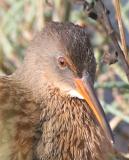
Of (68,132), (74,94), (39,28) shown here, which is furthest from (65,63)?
(39,28)

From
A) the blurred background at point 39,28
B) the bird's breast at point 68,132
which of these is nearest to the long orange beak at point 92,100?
the bird's breast at point 68,132

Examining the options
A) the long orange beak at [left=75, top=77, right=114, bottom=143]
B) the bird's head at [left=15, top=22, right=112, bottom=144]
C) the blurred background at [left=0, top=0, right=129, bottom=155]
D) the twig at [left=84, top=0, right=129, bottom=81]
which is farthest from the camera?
the blurred background at [left=0, top=0, right=129, bottom=155]

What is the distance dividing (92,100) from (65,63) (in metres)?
0.23

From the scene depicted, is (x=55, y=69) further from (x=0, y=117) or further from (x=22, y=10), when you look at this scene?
(x=22, y=10)

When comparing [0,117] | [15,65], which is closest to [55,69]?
[0,117]

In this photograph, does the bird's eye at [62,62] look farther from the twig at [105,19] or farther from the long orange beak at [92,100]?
the twig at [105,19]

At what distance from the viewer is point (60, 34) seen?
3.75m

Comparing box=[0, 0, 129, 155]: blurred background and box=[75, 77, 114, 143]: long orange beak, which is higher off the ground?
box=[0, 0, 129, 155]: blurred background

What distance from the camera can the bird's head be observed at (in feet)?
12.0

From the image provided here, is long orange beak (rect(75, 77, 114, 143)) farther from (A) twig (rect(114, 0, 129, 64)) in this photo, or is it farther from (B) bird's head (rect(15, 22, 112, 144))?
(A) twig (rect(114, 0, 129, 64))

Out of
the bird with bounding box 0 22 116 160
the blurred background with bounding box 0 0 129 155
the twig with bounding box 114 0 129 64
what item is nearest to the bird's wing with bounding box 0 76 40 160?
the bird with bounding box 0 22 116 160

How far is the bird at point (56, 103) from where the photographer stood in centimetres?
357

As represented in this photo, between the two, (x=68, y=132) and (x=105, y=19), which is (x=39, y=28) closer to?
(x=68, y=132)

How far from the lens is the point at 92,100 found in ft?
11.9
